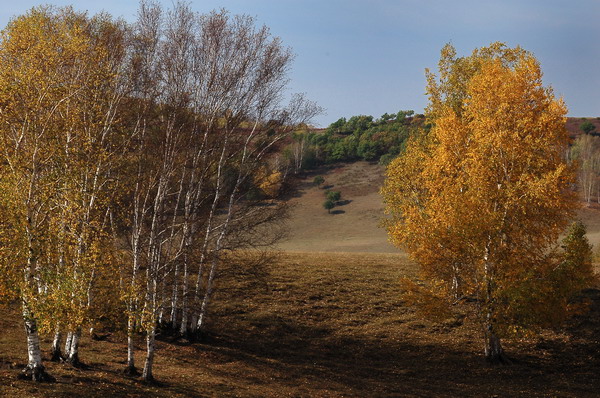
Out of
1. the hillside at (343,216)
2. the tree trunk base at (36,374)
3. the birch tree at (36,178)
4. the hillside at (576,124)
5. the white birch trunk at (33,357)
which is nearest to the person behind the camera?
the birch tree at (36,178)

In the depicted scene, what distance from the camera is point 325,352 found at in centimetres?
3253

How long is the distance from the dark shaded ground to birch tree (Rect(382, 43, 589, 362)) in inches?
111

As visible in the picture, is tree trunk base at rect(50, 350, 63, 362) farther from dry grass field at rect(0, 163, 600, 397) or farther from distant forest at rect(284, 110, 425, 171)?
distant forest at rect(284, 110, 425, 171)

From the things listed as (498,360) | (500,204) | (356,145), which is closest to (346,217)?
(356,145)

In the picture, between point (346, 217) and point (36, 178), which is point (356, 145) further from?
point (36, 178)

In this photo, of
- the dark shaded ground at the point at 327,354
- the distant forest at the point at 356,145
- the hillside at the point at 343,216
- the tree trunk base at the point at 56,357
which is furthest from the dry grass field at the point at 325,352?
the distant forest at the point at 356,145

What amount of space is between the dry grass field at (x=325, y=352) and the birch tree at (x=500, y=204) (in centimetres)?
307

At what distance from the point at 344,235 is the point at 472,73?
66.5 m

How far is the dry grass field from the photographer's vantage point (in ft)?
74.9

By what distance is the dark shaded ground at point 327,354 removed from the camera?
74.7 ft

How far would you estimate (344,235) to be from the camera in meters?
102

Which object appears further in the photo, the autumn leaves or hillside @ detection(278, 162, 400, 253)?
hillside @ detection(278, 162, 400, 253)

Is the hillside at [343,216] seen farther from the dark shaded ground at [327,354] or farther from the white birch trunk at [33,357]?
the white birch trunk at [33,357]

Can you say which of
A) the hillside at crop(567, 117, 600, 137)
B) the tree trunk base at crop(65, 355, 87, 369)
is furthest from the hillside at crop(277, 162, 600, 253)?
the hillside at crop(567, 117, 600, 137)
